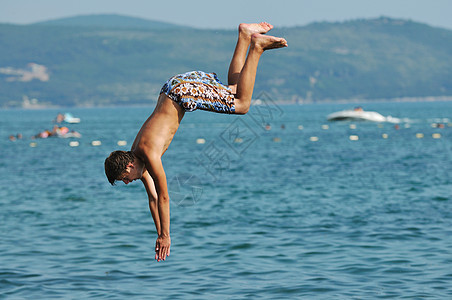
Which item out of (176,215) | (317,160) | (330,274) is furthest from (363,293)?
(317,160)

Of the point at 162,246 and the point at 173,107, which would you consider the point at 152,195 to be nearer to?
the point at 162,246

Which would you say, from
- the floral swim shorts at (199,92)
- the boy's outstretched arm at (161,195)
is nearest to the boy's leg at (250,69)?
the floral swim shorts at (199,92)

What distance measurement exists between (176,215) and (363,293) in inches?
589

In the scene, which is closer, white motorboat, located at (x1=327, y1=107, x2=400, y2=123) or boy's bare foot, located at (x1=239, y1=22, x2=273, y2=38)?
boy's bare foot, located at (x1=239, y1=22, x2=273, y2=38)

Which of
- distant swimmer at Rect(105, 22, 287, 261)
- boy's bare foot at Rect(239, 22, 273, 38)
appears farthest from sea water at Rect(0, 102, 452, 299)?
boy's bare foot at Rect(239, 22, 273, 38)

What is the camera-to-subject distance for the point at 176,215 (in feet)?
105

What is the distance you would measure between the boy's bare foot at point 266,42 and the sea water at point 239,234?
943 cm

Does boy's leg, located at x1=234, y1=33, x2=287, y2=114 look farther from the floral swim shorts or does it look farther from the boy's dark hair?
the boy's dark hair

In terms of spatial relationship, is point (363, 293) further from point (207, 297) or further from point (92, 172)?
point (92, 172)

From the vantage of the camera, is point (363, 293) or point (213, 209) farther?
point (213, 209)

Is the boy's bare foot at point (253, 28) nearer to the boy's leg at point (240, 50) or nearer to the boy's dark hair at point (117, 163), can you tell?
the boy's leg at point (240, 50)

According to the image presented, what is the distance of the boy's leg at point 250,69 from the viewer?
32.7 ft

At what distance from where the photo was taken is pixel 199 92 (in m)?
9.71

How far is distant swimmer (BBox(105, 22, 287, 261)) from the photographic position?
9383 mm
